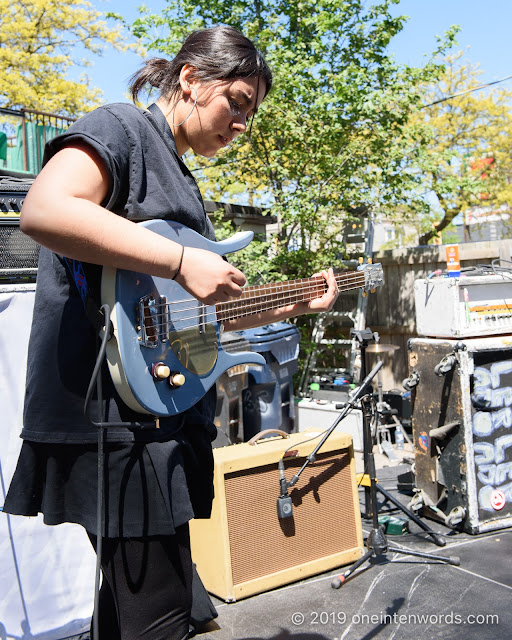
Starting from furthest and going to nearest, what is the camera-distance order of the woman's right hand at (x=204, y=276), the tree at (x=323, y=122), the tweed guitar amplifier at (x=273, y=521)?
1. the tree at (x=323, y=122)
2. the tweed guitar amplifier at (x=273, y=521)
3. the woman's right hand at (x=204, y=276)

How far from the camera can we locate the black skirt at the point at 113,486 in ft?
3.78

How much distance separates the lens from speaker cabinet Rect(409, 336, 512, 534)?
385 centimetres

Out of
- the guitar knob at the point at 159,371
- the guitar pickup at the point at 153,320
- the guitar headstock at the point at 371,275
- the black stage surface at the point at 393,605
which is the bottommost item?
the black stage surface at the point at 393,605

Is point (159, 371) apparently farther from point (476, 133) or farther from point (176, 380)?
point (476, 133)

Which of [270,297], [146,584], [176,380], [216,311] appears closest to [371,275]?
[270,297]

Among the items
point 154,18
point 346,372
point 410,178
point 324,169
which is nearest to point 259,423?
point 346,372

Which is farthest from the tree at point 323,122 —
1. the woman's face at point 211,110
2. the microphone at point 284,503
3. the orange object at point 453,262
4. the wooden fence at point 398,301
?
the woman's face at point 211,110

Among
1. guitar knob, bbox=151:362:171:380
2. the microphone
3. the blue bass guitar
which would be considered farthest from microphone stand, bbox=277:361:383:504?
guitar knob, bbox=151:362:171:380

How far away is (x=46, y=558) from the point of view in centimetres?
253

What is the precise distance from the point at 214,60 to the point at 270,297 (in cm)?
82

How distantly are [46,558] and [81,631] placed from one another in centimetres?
38

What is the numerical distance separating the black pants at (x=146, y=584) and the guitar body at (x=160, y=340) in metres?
0.27

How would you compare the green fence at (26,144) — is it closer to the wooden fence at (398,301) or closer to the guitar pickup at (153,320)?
the wooden fence at (398,301)

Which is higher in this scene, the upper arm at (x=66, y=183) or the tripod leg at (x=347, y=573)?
the upper arm at (x=66, y=183)
